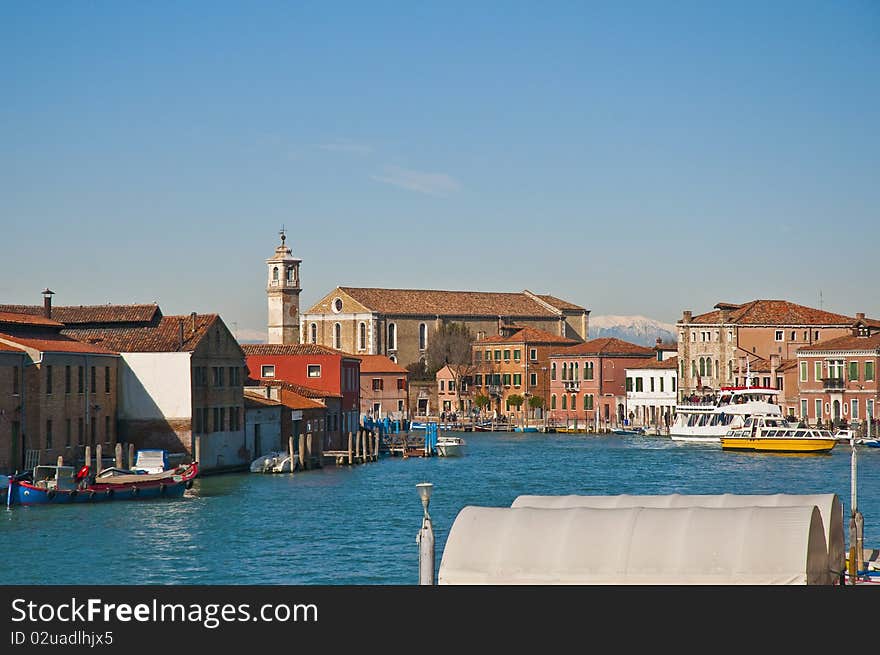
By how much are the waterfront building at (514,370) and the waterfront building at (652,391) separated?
767 cm

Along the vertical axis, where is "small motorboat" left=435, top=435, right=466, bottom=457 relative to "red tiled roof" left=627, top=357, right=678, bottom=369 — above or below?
below

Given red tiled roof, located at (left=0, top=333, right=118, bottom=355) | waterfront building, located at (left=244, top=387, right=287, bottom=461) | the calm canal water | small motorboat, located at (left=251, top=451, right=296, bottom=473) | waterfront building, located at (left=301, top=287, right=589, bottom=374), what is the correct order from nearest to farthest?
the calm canal water
red tiled roof, located at (left=0, top=333, right=118, bottom=355)
small motorboat, located at (left=251, top=451, right=296, bottom=473)
waterfront building, located at (left=244, top=387, right=287, bottom=461)
waterfront building, located at (left=301, top=287, right=589, bottom=374)

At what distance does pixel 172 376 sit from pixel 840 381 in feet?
108

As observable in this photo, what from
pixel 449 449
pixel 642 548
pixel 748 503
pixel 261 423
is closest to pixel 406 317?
pixel 449 449

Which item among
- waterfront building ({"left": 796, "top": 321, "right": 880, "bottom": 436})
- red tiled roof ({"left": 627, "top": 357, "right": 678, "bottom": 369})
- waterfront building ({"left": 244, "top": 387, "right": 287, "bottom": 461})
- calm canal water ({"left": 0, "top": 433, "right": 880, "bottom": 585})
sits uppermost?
red tiled roof ({"left": 627, "top": 357, "right": 678, "bottom": 369})

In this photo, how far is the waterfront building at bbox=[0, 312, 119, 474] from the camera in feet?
109

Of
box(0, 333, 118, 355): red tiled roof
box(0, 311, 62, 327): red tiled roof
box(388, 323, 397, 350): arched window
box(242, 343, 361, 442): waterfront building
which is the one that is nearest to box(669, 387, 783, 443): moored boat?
box(242, 343, 361, 442): waterfront building

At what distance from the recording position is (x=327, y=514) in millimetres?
31062

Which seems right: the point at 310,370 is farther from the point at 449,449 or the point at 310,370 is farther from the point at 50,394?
the point at 50,394

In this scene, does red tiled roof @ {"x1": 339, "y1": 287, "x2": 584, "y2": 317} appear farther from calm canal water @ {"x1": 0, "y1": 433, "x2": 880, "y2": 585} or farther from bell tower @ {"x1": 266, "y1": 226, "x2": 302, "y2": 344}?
calm canal water @ {"x1": 0, "y1": 433, "x2": 880, "y2": 585}

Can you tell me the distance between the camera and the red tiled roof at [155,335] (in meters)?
40.1

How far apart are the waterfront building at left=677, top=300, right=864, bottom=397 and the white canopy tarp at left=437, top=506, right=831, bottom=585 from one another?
56.4m
